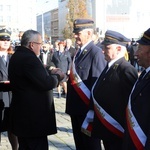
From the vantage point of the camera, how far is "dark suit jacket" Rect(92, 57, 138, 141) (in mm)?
3592

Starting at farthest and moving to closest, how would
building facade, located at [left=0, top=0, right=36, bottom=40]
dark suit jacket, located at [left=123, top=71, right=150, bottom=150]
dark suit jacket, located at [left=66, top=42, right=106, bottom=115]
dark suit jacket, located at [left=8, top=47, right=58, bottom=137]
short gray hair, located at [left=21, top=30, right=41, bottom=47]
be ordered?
building facade, located at [left=0, top=0, right=36, bottom=40] < dark suit jacket, located at [left=66, top=42, right=106, bottom=115] < short gray hair, located at [left=21, top=30, right=41, bottom=47] < dark suit jacket, located at [left=8, top=47, right=58, bottom=137] < dark suit jacket, located at [left=123, top=71, right=150, bottom=150]

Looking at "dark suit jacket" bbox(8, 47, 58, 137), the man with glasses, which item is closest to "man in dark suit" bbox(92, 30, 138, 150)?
"dark suit jacket" bbox(8, 47, 58, 137)

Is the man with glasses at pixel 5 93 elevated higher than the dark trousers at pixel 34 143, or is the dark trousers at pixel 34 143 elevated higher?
the man with glasses at pixel 5 93

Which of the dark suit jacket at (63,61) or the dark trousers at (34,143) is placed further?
the dark suit jacket at (63,61)

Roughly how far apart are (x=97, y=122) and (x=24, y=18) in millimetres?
68584

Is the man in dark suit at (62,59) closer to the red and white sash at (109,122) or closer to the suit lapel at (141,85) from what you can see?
the red and white sash at (109,122)

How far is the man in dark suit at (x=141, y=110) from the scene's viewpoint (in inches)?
108

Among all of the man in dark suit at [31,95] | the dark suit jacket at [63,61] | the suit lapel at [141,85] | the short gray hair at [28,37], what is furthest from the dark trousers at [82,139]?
the dark suit jacket at [63,61]

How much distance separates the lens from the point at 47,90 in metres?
3.95

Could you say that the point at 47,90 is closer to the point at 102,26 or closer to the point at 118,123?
the point at 118,123

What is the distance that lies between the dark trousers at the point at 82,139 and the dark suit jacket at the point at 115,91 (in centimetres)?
71

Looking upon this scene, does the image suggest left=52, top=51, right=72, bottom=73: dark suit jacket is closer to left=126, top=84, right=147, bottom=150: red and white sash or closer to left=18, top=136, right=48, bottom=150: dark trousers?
left=18, top=136, right=48, bottom=150: dark trousers

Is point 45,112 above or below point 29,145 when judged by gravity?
above

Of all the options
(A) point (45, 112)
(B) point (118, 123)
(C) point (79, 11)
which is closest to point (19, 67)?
(A) point (45, 112)
